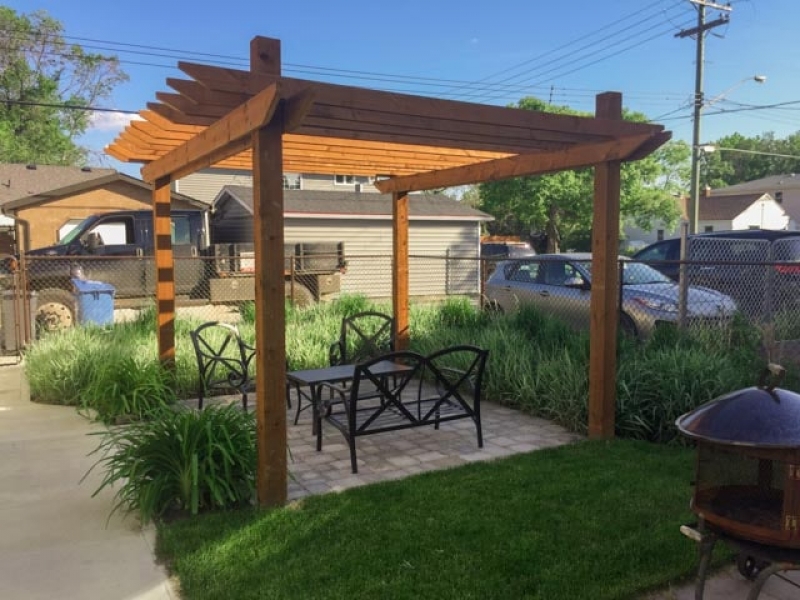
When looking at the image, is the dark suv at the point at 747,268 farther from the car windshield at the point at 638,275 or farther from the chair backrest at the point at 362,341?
the chair backrest at the point at 362,341

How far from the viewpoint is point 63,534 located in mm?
3504

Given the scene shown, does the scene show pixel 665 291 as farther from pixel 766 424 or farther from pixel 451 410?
pixel 766 424

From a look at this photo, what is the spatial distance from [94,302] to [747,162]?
72433 millimetres

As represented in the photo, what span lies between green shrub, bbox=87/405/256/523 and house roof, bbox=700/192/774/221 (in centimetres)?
4923

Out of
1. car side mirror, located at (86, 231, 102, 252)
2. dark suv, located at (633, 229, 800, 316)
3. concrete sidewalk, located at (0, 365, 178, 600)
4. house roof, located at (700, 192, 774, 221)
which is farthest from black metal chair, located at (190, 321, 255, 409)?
house roof, located at (700, 192, 774, 221)

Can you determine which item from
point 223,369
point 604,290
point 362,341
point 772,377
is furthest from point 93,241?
point 772,377

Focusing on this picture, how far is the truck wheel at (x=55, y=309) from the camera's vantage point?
11000mm

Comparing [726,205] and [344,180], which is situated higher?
[726,205]

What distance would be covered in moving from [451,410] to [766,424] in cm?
283

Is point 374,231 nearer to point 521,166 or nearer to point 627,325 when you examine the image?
point 627,325

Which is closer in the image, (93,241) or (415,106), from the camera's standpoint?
(415,106)

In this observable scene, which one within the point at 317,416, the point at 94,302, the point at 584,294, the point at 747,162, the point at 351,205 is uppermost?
the point at 747,162

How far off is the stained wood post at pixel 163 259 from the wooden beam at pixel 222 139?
28 cm

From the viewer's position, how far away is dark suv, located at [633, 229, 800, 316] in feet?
27.4
